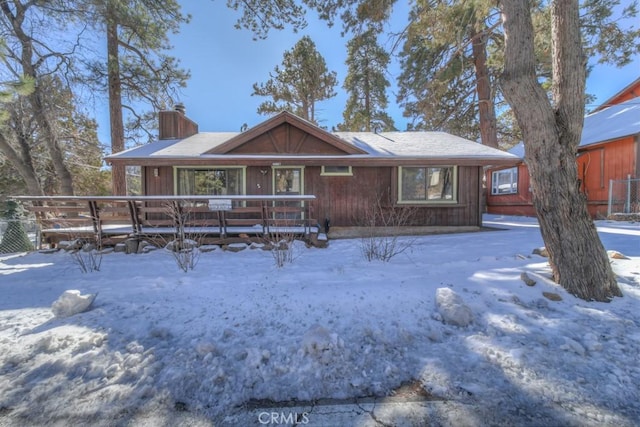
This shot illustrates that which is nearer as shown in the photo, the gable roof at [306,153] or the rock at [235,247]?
the rock at [235,247]

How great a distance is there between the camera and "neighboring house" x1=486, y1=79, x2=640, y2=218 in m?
9.96

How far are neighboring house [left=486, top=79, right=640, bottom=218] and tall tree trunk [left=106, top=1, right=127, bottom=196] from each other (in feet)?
51.5

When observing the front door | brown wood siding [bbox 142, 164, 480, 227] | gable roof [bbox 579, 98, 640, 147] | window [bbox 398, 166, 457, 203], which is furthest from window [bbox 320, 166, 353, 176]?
gable roof [bbox 579, 98, 640, 147]

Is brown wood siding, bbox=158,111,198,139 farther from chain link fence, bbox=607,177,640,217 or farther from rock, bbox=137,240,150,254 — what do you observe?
chain link fence, bbox=607,177,640,217

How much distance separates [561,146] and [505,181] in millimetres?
14337

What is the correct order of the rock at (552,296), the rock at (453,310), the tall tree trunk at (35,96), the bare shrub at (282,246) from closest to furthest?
the rock at (453,310), the rock at (552,296), the bare shrub at (282,246), the tall tree trunk at (35,96)

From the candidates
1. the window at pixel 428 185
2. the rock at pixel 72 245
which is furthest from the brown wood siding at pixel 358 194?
the rock at pixel 72 245

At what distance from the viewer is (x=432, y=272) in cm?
406

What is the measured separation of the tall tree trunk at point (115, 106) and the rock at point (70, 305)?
9191mm

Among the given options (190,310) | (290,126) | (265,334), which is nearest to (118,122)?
(290,126)

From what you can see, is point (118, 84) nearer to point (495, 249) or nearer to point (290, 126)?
point (290, 126)

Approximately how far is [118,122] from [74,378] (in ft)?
41.2

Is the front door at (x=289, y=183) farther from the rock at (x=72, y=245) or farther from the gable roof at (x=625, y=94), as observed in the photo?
the gable roof at (x=625, y=94)

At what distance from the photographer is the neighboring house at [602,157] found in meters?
9.96
